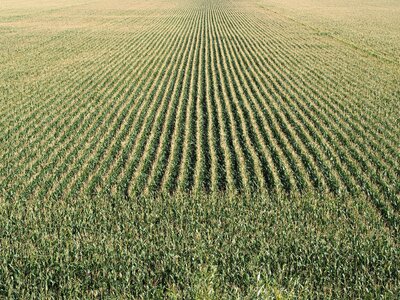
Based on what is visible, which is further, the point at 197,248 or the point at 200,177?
the point at 200,177

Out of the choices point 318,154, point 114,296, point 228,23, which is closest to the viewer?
point 114,296

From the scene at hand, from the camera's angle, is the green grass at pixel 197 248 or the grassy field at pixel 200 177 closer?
the green grass at pixel 197 248

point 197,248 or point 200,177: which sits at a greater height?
point 197,248

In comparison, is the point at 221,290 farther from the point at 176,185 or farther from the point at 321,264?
the point at 176,185

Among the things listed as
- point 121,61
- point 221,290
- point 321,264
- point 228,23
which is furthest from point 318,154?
point 228,23

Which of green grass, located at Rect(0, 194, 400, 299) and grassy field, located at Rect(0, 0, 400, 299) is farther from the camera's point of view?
grassy field, located at Rect(0, 0, 400, 299)
